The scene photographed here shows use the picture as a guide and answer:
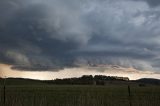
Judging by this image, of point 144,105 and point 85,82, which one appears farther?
point 85,82

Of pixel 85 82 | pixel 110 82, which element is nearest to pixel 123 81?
pixel 110 82

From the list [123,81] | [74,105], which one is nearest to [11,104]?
[74,105]

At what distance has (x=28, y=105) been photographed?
73.5 feet

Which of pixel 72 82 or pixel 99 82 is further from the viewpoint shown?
pixel 72 82

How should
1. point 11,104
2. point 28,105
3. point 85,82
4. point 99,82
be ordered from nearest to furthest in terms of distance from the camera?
point 11,104 → point 28,105 → point 99,82 → point 85,82

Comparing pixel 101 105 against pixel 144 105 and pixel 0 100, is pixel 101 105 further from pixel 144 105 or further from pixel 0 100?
pixel 0 100

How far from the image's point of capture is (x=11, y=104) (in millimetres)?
20734

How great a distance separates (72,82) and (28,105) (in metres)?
141

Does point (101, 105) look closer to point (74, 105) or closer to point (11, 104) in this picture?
point (74, 105)

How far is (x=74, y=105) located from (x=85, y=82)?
136057 mm

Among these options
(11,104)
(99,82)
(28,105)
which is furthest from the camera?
(99,82)

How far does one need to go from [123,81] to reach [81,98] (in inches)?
5125

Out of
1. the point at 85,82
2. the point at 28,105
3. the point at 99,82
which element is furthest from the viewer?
the point at 85,82

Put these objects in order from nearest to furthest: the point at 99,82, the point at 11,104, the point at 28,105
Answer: the point at 11,104, the point at 28,105, the point at 99,82
